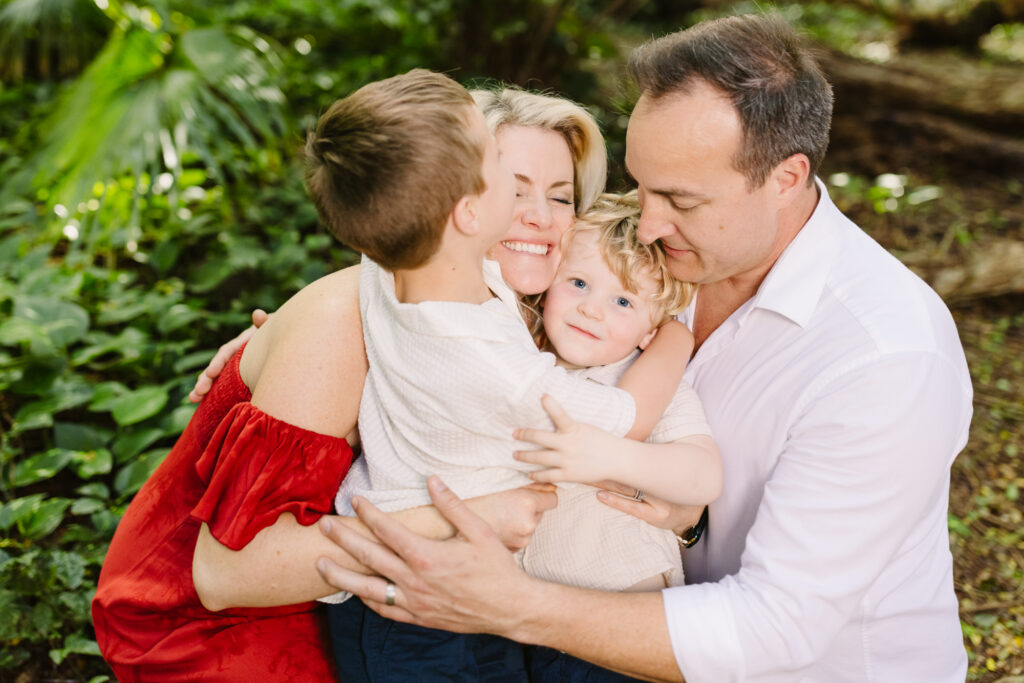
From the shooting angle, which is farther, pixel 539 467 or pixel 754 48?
pixel 754 48

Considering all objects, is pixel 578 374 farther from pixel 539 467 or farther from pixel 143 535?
pixel 143 535

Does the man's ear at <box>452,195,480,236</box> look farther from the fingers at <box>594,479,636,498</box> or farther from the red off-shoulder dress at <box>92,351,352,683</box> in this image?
the fingers at <box>594,479,636,498</box>

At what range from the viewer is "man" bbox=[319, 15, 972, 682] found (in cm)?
168

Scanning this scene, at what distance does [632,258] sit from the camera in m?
1.97

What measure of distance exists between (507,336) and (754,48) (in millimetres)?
913

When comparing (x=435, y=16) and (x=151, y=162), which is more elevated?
(x=435, y=16)

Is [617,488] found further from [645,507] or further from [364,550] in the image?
[364,550]

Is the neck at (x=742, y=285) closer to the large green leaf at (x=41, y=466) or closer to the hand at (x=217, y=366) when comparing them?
the hand at (x=217, y=366)

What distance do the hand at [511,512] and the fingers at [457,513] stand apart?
0.16 ft

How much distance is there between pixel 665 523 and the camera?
1.92 m

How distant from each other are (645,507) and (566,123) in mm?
1077

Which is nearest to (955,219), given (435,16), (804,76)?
(435,16)

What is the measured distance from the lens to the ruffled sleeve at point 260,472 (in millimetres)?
1702

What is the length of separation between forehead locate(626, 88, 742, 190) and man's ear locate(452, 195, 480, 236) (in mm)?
523
